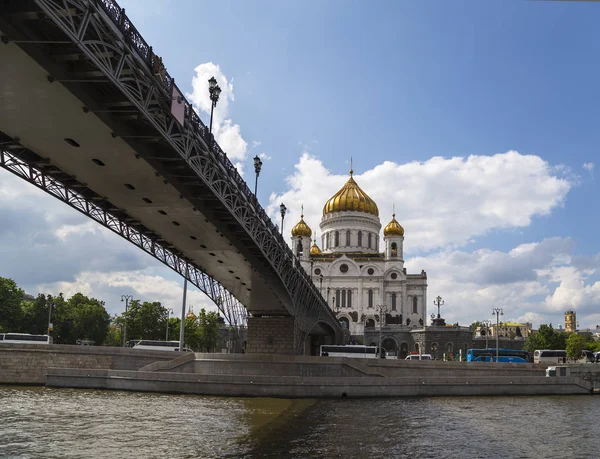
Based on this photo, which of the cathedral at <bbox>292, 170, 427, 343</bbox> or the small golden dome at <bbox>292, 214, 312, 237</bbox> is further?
the small golden dome at <bbox>292, 214, 312, 237</bbox>

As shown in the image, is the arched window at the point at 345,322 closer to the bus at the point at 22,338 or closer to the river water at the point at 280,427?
the bus at the point at 22,338

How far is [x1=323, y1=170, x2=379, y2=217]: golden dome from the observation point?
338 feet

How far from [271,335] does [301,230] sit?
58529 mm

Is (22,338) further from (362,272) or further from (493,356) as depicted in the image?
(362,272)

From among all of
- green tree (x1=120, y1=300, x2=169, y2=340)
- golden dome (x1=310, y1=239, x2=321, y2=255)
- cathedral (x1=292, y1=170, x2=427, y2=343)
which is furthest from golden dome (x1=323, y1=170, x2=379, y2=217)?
green tree (x1=120, y1=300, x2=169, y2=340)

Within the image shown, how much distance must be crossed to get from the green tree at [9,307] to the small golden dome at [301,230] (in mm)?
48004

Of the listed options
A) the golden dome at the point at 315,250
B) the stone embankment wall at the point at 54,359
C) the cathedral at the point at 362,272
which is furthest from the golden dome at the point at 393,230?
the stone embankment wall at the point at 54,359

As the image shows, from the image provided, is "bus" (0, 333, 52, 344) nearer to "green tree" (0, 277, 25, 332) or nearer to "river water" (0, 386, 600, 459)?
"river water" (0, 386, 600, 459)

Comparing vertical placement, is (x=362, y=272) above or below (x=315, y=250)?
below

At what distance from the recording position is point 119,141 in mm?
19594

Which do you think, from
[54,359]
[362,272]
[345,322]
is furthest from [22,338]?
[362,272]

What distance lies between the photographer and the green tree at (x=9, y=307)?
223 feet

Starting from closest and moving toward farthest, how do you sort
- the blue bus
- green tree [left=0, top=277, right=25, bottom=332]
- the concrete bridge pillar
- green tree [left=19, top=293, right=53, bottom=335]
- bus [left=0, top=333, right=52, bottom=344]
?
bus [left=0, top=333, right=52, bottom=344], the concrete bridge pillar, the blue bus, green tree [left=0, top=277, right=25, bottom=332], green tree [left=19, top=293, right=53, bottom=335]

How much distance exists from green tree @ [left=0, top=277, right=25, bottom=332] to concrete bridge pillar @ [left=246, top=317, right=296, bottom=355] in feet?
114
